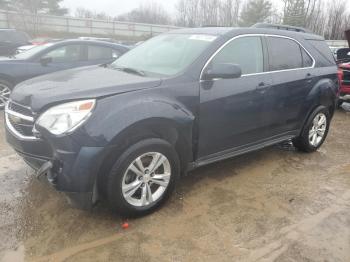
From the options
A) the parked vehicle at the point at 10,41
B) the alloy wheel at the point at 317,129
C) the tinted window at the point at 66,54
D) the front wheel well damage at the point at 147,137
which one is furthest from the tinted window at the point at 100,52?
the parked vehicle at the point at 10,41

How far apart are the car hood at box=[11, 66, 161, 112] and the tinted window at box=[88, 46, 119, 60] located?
178 inches

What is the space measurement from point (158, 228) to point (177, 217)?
0.26 metres

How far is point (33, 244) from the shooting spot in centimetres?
296

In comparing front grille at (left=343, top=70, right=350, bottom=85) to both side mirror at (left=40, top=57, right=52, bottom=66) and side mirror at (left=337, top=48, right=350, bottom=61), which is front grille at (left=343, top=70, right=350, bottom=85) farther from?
side mirror at (left=40, top=57, right=52, bottom=66)

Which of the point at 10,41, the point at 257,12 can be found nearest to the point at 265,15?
the point at 257,12

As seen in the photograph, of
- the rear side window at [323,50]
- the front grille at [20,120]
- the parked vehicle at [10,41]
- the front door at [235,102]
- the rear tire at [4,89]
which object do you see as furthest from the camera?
the parked vehicle at [10,41]

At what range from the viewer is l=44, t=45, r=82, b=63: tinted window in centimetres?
777

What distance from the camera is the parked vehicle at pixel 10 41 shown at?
14357 millimetres

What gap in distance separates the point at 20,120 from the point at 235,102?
2172mm

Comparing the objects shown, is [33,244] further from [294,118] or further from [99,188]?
Result: [294,118]

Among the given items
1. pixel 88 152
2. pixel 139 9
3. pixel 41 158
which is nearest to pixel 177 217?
pixel 88 152

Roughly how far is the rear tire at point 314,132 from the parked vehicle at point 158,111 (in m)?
0.31

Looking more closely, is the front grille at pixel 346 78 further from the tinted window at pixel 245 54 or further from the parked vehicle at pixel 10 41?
the parked vehicle at pixel 10 41

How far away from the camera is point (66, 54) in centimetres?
789
